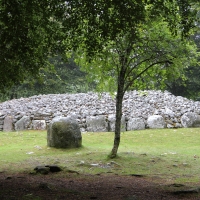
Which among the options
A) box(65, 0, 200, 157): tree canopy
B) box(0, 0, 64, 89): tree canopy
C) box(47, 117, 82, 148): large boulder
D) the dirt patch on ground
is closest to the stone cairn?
box(47, 117, 82, 148): large boulder

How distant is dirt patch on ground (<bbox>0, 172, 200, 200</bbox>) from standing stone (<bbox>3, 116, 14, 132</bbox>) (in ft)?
44.6

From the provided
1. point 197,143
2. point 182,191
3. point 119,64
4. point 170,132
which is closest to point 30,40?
point 182,191

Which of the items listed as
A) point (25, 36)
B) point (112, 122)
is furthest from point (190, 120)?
point (25, 36)

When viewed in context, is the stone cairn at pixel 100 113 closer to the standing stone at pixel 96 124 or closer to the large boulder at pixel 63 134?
the standing stone at pixel 96 124

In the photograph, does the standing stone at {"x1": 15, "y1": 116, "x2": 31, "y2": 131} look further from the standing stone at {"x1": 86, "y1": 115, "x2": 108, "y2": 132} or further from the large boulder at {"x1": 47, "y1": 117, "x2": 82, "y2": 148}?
the large boulder at {"x1": 47, "y1": 117, "x2": 82, "y2": 148}

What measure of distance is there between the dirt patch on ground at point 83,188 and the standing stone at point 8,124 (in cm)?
1360

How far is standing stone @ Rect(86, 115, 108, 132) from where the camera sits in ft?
70.6

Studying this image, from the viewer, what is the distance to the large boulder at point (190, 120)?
22.5 meters

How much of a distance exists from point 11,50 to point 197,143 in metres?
12.8

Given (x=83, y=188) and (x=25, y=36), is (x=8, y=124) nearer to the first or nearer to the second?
(x=83, y=188)

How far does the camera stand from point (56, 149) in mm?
14797

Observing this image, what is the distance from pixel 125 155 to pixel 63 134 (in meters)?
3.43

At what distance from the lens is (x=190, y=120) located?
22.6m

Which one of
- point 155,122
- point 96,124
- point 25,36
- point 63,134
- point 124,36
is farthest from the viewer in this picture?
point 155,122
